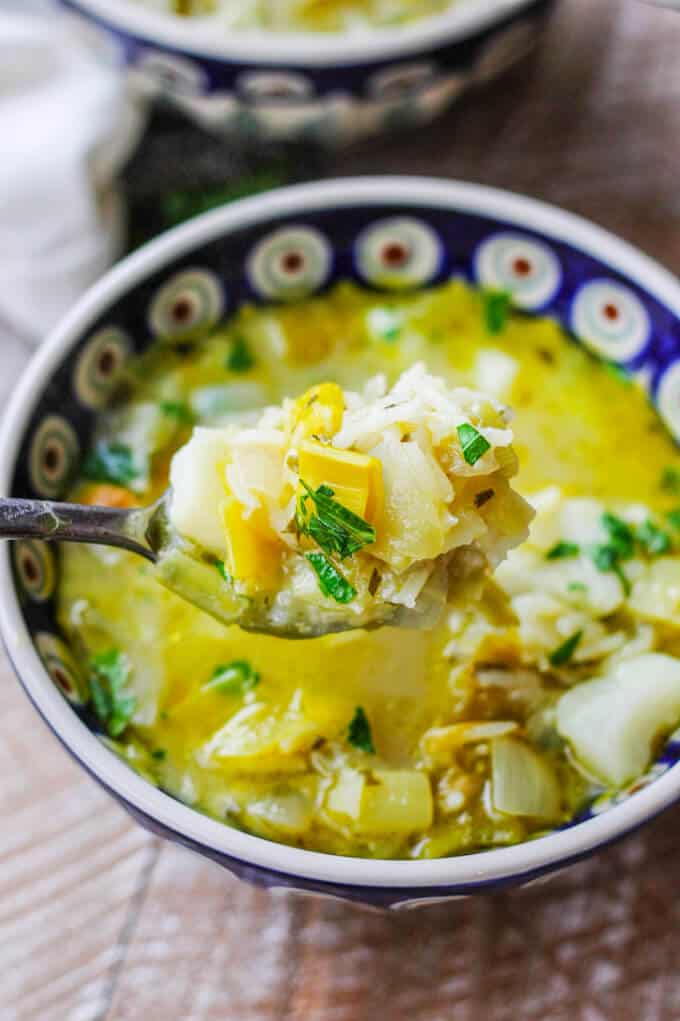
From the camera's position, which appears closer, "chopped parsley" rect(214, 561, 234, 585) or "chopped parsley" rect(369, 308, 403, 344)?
"chopped parsley" rect(214, 561, 234, 585)

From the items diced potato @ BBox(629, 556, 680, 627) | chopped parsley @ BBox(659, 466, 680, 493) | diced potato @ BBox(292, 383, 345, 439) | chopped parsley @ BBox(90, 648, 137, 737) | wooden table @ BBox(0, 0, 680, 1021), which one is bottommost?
wooden table @ BBox(0, 0, 680, 1021)

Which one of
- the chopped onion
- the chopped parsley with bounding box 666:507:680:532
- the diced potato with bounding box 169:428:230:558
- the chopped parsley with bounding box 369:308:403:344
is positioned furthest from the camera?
the chopped parsley with bounding box 369:308:403:344

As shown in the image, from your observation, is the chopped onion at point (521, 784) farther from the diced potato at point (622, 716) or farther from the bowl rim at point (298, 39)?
the bowl rim at point (298, 39)

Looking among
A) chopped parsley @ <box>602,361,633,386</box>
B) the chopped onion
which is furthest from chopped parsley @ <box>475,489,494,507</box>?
chopped parsley @ <box>602,361,633,386</box>

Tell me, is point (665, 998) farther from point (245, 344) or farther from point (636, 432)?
point (245, 344)

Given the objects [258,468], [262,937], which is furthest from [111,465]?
[262,937]

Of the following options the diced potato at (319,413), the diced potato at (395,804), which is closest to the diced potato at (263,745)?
the diced potato at (395,804)

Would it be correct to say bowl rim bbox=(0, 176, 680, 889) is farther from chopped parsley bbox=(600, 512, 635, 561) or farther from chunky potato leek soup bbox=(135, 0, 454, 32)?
chunky potato leek soup bbox=(135, 0, 454, 32)
